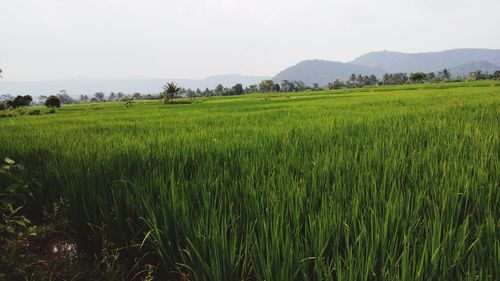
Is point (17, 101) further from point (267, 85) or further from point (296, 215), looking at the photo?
point (267, 85)

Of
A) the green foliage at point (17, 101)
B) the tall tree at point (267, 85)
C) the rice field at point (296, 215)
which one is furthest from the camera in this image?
the tall tree at point (267, 85)

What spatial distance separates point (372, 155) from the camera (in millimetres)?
2514

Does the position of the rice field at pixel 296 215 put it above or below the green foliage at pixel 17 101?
below

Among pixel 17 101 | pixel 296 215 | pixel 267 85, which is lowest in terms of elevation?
pixel 296 215

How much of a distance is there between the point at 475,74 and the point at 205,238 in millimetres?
140279

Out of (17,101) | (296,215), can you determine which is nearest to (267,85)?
(17,101)

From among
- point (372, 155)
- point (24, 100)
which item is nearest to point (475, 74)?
point (24, 100)

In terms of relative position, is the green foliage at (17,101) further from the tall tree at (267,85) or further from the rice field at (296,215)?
the tall tree at (267,85)

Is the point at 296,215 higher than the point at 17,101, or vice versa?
the point at 17,101

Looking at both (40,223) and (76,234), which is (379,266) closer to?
(76,234)

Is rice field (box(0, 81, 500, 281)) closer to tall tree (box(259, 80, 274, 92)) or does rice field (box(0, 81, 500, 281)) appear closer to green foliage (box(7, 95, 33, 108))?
green foliage (box(7, 95, 33, 108))

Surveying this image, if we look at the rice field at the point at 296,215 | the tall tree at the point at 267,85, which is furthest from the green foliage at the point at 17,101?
the tall tree at the point at 267,85

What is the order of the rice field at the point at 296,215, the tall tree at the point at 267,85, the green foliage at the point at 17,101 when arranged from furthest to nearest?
the tall tree at the point at 267,85 → the green foliage at the point at 17,101 → the rice field at the point at 296,215

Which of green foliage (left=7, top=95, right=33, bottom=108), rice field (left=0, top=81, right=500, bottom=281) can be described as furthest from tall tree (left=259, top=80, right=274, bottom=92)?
rice field (left=0, top=81, right=500, bottom=281)
